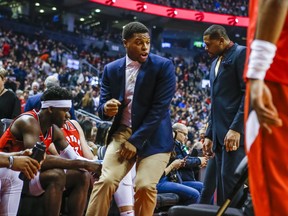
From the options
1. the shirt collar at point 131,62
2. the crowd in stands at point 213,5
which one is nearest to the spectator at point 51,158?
the shirt collar at point 131,62

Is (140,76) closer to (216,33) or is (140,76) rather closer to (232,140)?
(216,33)

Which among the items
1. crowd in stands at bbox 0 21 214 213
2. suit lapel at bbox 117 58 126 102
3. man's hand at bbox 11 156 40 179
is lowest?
crowd in stands at bbox 0 21 214 213

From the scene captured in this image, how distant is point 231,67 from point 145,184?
3.92ft

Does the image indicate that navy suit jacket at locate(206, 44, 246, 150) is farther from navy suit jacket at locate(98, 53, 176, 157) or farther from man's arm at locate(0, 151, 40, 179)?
man's arm at locate(0, 151, 40, 179)

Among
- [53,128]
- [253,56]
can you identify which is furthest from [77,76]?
[253,56]

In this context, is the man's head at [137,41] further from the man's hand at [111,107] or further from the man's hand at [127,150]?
the man's hand at [127,150]

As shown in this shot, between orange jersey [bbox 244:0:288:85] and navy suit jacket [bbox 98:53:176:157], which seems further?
navy suit jacket [bbox 98:53:176:157]

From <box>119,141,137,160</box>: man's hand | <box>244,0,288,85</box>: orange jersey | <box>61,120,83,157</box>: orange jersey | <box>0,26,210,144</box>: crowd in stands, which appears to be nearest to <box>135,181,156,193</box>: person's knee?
<box>119,141,137,160</box>: man's hand

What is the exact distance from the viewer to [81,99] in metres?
17.6

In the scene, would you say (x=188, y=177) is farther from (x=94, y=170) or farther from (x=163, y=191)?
(x=94, y=170)

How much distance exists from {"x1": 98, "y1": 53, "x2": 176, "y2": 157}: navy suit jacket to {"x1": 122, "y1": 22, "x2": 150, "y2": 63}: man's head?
81 millimetres

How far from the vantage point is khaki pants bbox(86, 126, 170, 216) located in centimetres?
407

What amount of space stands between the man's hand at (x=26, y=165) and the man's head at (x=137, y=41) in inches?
46.8

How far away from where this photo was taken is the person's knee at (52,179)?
4.55 metres
